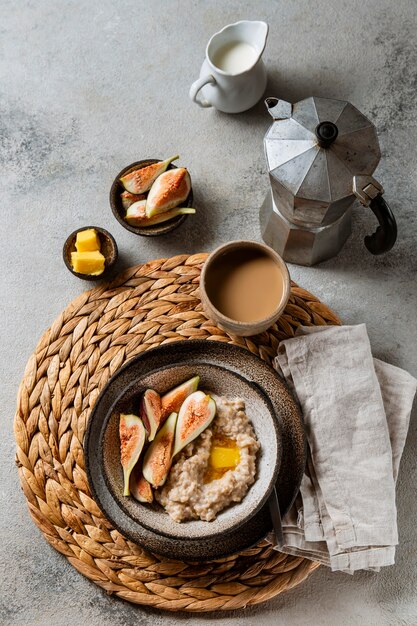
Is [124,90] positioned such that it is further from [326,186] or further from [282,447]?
[282,447]

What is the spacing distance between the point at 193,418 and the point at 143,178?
0.69m

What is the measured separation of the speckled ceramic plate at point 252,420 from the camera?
5.10 feet

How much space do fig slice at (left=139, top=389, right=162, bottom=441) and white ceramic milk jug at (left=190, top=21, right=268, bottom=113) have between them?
823 mm

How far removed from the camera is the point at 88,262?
1841 millimetres

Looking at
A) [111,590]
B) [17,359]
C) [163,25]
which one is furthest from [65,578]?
[163,25]

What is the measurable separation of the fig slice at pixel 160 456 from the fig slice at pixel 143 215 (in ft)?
1.82

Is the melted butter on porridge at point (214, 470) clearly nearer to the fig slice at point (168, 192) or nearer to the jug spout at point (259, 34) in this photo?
the fig slice at point (168, 192)

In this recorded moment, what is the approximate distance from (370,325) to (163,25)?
109 cm

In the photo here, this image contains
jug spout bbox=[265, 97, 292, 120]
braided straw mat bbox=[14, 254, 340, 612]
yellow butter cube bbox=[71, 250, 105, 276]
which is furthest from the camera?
yellow butter cube bbox=[71, 250, 105, 276]

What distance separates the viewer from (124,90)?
208 cm

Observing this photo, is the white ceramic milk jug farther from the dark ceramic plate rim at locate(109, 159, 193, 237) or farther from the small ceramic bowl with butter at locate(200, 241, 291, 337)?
the small ceramic bowl with butter at locate(200, 241, 291, 337)

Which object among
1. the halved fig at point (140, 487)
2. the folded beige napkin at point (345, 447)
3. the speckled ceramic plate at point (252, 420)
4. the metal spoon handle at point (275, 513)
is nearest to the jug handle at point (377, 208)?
the folded beige napkin at point (345, 447)

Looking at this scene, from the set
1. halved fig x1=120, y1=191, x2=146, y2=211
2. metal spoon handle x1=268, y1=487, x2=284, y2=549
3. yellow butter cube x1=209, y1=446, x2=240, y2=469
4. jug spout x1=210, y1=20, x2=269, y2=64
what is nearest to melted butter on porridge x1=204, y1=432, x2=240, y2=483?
yellow butter cube x1=209, y1=446, x2=240, y2=469

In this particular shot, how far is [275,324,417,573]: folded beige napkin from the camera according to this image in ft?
5.38
